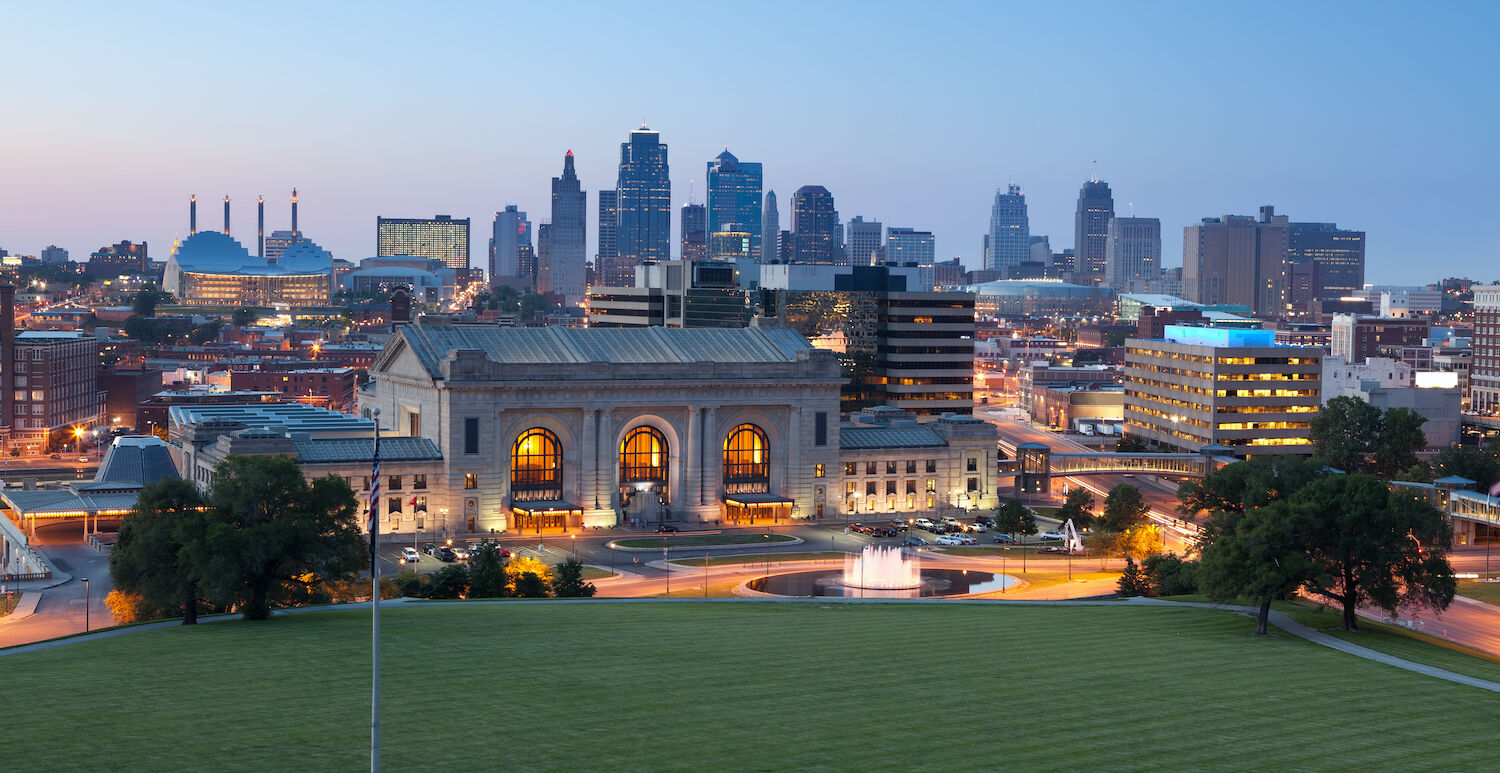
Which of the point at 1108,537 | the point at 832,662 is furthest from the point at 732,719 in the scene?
the point at 1108,537

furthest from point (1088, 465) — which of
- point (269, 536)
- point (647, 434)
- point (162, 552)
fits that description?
point (162, 552)

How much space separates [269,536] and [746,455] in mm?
74654

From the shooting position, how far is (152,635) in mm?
77812

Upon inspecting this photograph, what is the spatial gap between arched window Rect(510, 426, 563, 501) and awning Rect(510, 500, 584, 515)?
105 centimetres

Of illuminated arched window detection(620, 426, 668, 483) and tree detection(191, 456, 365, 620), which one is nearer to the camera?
tree detection(191, 456, 365, 620)

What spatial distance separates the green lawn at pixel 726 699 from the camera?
173ft

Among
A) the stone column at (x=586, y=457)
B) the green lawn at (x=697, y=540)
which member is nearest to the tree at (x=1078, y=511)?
the green lawn at (x=697, y=540)

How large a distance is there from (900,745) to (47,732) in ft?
91.8

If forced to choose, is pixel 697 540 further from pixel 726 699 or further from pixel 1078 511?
pixel 726 699

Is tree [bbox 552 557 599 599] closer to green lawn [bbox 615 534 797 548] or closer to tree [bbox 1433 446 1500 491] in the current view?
green lawn [bbox 615 534 797 548]

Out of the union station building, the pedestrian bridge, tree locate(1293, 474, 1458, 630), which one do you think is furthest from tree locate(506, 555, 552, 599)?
the pedestrian bridge

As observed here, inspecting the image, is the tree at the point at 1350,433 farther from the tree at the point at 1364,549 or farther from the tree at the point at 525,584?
the tree at the point at 525,584

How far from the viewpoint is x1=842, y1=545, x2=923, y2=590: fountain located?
374 feet

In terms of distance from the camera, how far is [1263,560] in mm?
83438
